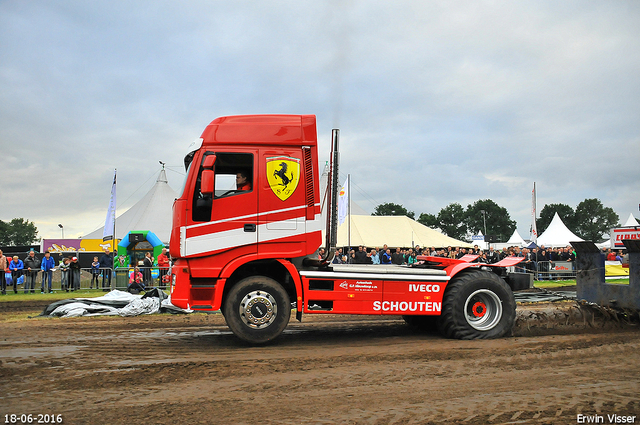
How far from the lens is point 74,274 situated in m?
18.1

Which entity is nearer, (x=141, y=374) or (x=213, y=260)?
(x=141, y=374)

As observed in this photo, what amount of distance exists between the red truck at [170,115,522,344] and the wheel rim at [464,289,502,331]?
16 mm

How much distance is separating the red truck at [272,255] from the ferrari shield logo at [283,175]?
15 millimetres

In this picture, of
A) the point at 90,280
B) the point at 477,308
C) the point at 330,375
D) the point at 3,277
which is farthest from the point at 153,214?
the point at 330,375

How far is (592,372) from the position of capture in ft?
17.3

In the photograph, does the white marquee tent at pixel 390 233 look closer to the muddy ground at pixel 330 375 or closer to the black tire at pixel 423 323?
the black tire at pixel 423 323

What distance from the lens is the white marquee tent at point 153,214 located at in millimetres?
29906

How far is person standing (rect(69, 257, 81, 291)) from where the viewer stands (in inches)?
708

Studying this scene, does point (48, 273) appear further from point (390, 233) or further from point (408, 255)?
point (390, 233)

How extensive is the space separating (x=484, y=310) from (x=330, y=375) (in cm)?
333

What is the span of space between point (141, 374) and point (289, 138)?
3.76 metres

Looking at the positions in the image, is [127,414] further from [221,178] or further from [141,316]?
[141,316]

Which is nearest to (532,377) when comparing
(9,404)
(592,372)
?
(592,372)

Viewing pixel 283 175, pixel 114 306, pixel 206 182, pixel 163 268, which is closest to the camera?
pixel 206 182
